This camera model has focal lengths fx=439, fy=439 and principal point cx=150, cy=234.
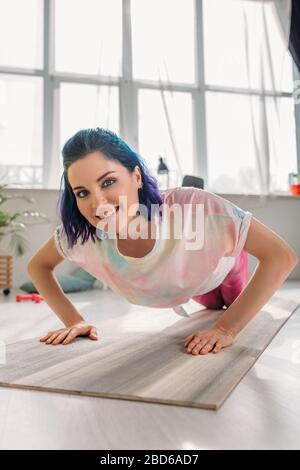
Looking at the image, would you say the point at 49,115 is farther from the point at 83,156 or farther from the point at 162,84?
the point at 83,156

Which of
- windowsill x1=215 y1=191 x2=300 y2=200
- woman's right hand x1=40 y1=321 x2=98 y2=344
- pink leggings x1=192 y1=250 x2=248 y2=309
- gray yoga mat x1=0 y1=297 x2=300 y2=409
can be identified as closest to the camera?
gray yoga mat x1=0 y1=297 x2=300 y2=409

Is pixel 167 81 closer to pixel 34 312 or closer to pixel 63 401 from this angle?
pixel 34 312

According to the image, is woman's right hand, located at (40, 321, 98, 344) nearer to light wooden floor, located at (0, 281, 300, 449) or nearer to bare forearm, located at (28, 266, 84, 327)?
bare forearm, located at (28, 266, 84, 327)

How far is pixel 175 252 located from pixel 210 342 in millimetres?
262

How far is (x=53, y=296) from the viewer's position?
1357 millimetres

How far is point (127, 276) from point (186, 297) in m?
0.24

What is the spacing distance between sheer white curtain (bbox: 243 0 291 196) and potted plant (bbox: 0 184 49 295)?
6.51 ft

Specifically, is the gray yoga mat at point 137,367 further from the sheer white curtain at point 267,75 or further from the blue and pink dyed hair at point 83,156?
the sheer white curtain at point 267,75

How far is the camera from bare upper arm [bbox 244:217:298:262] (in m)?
1.13

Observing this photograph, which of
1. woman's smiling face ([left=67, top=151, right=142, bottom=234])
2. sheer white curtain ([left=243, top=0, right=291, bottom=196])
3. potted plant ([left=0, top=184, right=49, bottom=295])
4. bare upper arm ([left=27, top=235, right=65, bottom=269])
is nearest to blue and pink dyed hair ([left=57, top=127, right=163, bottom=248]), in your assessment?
woman's smiling face ([left=67, top=151, right=142, bottom=234])

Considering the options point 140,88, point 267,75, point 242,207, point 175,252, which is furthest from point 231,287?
point 267,75

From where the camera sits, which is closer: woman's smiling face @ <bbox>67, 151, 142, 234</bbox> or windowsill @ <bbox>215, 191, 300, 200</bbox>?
woman's smiling face @ <bbox>67, 151, 142, 234</bbox>

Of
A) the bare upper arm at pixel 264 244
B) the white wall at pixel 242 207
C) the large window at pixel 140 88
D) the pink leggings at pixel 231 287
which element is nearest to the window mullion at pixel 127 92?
the large window at pixel 140 88

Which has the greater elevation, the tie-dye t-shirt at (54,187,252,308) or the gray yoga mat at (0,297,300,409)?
the tie-dye t-shirt at (54,187,252,308)
